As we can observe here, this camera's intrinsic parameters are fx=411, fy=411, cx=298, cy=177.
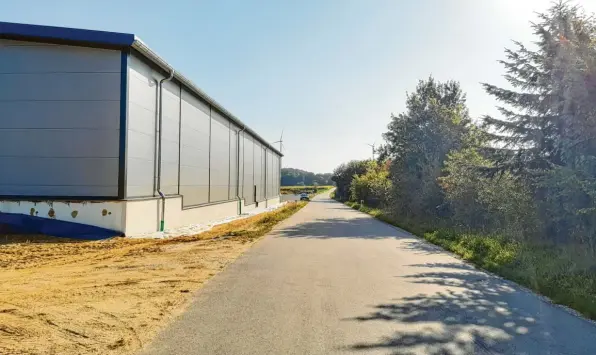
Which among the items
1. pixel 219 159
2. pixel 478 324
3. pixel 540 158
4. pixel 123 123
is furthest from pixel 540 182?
pixel 219 159

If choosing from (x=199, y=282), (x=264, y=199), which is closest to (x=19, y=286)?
(x=199, y=282)

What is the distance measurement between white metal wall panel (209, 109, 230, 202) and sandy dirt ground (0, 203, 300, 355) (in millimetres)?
Answer: 15275

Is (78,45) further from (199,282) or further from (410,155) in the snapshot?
(410,155)

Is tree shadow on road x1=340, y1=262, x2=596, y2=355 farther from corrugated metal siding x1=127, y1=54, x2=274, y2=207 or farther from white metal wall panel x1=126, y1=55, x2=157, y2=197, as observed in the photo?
corrugated metal siding x1=127, y1=54, x2=274, y2=207

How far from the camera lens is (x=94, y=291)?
6.85 meters

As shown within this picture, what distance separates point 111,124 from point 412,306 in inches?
570

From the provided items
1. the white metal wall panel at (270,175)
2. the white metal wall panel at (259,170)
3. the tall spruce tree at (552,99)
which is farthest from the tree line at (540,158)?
the white metal wall panel at (270,175)

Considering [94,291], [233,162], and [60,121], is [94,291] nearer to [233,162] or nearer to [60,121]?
[60,121]

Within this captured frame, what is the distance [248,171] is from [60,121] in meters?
25.8

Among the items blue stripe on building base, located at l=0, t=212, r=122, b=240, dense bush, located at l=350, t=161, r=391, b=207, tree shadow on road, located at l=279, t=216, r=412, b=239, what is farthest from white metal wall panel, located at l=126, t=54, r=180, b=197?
dense bush, located at l=350, t=161, r=391, b=207

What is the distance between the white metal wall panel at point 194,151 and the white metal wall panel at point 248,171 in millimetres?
12598

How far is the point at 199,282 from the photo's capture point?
772 cm

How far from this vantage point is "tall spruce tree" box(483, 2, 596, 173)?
428 inches

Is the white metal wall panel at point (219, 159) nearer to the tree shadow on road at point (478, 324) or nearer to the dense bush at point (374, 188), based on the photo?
the dense bush at point (374, 188)
